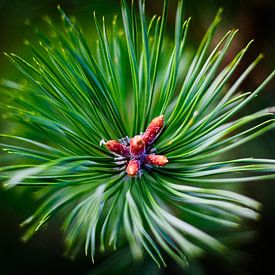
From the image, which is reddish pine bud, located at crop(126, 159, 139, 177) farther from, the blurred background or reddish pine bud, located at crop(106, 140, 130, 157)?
the blurred background

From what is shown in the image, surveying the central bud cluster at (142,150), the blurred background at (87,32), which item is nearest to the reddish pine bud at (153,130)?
the central bud cluster at (142,150)

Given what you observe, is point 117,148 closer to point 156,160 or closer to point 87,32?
point 156,160

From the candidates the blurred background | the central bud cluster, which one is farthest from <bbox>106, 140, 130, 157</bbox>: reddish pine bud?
the blurred background

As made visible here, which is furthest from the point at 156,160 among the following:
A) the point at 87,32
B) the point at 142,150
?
the point at 87,32

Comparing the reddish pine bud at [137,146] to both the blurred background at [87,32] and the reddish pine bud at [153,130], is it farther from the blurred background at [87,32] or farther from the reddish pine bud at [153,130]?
the blurred background at [87,32]

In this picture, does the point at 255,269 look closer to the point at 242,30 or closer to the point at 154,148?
the point at 154,148

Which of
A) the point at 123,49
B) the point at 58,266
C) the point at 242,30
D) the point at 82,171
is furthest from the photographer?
the point at 242,30

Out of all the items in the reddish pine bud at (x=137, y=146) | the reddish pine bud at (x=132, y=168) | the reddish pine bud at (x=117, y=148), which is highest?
the reddish pine bud at (x=117, y=148)

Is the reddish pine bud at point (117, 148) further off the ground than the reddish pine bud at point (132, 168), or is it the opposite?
the reddish pine bud at point (117, 148)

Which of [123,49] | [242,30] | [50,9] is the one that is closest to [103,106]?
[123,49]
